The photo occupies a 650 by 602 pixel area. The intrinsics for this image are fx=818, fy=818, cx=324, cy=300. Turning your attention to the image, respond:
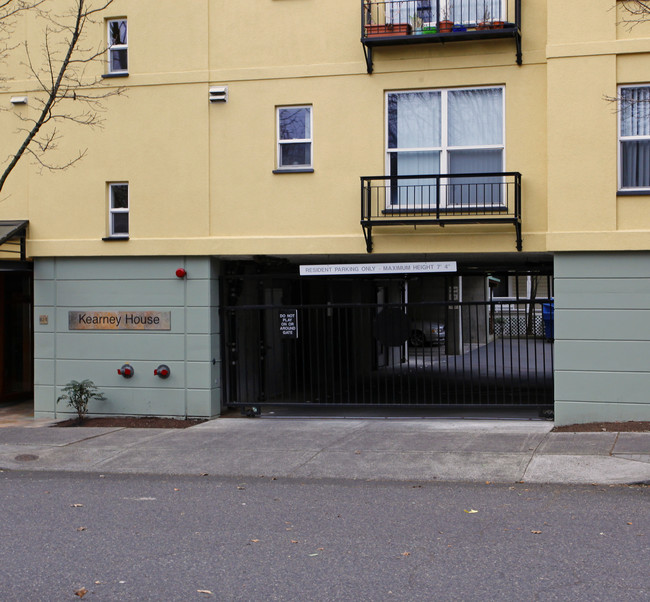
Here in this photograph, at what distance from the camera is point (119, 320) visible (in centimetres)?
1395

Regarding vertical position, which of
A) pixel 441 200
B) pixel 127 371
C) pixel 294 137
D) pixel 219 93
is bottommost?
pixel 127 371

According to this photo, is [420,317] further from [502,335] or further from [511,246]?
[511,246]

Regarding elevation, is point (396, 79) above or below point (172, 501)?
above

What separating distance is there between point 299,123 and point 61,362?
5.83 metres

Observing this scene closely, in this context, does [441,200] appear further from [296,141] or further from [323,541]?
[323,541]

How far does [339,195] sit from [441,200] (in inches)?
63.9

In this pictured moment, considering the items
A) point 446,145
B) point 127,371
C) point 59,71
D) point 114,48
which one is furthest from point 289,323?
point 59,71

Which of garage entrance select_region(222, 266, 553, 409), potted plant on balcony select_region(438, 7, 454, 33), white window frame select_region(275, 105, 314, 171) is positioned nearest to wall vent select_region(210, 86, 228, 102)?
white window frame select_region(275, 105, 314, 171)

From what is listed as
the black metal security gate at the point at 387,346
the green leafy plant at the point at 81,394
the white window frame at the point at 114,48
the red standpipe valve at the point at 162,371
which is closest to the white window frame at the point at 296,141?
the black metal security gate at the point at 387,346

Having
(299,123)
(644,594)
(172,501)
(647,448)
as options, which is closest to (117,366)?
(299,123)

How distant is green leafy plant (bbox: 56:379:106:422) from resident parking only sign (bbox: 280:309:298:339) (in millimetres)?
3303

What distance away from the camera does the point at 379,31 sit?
12703 mm

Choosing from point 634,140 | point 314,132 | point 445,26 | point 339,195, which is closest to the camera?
point 634,140

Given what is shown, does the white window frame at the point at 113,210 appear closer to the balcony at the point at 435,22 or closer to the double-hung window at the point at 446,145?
the double-hung window at the point at 446,145
